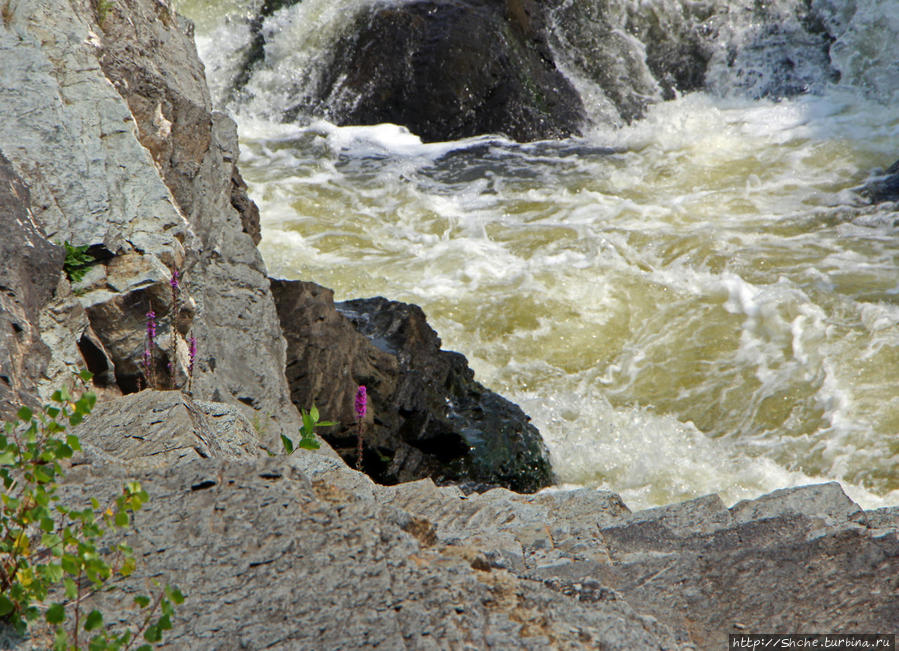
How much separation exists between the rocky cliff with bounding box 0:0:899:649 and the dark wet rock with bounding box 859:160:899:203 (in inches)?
234

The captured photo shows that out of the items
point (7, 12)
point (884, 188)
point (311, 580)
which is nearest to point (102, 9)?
point (7, 12)

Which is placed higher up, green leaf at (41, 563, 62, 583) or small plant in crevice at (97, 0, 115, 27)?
small plant in crevice at (97, 0, 115, 27)

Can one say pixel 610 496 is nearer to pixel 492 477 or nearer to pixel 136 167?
pixel 492 477

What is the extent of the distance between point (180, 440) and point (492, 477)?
393 centimetres

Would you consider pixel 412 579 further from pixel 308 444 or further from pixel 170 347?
pixel 170 347

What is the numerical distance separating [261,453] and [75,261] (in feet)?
3.78

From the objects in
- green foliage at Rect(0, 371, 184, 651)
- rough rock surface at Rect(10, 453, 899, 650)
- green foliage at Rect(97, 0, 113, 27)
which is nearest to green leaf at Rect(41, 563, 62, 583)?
green foliage at Rect(0, 371, 184, 651)

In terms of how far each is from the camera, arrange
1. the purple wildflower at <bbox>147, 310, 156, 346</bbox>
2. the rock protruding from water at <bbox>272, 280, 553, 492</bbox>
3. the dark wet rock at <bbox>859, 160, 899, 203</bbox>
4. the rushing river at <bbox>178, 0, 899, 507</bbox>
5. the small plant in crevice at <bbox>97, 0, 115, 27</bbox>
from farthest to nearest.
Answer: the dark wet rock at <bbox>859, 160, 899, 203</bbox>, the rushing river at <bbox>178, 0, 899, 507</bbox>, the rock protruding from water at <bbox>272, 280, 553, 492</bbox>, the small plant in crevice at <bbox>97, 0, 115, 27</bbox>, the purple wildflower at <bbox>147, 310, 156, 346</bbox>

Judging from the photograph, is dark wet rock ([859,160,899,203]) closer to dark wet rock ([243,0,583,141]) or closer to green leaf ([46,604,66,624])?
dark wet rock ([243,0,583,141])

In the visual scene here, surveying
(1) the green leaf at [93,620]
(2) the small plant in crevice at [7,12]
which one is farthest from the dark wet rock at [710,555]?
(2) the small plant in crevice at [7,12]

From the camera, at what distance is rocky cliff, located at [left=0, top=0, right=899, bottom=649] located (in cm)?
212

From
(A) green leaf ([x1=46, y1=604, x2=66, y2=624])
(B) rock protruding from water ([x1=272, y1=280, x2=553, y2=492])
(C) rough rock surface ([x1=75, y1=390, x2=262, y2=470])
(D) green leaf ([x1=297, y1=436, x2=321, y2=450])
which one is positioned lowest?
(B) rock protruding from water ([x1=272, y1=280, x2=553, y2=492])

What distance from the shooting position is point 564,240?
32.2ft

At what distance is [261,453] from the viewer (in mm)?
3727
